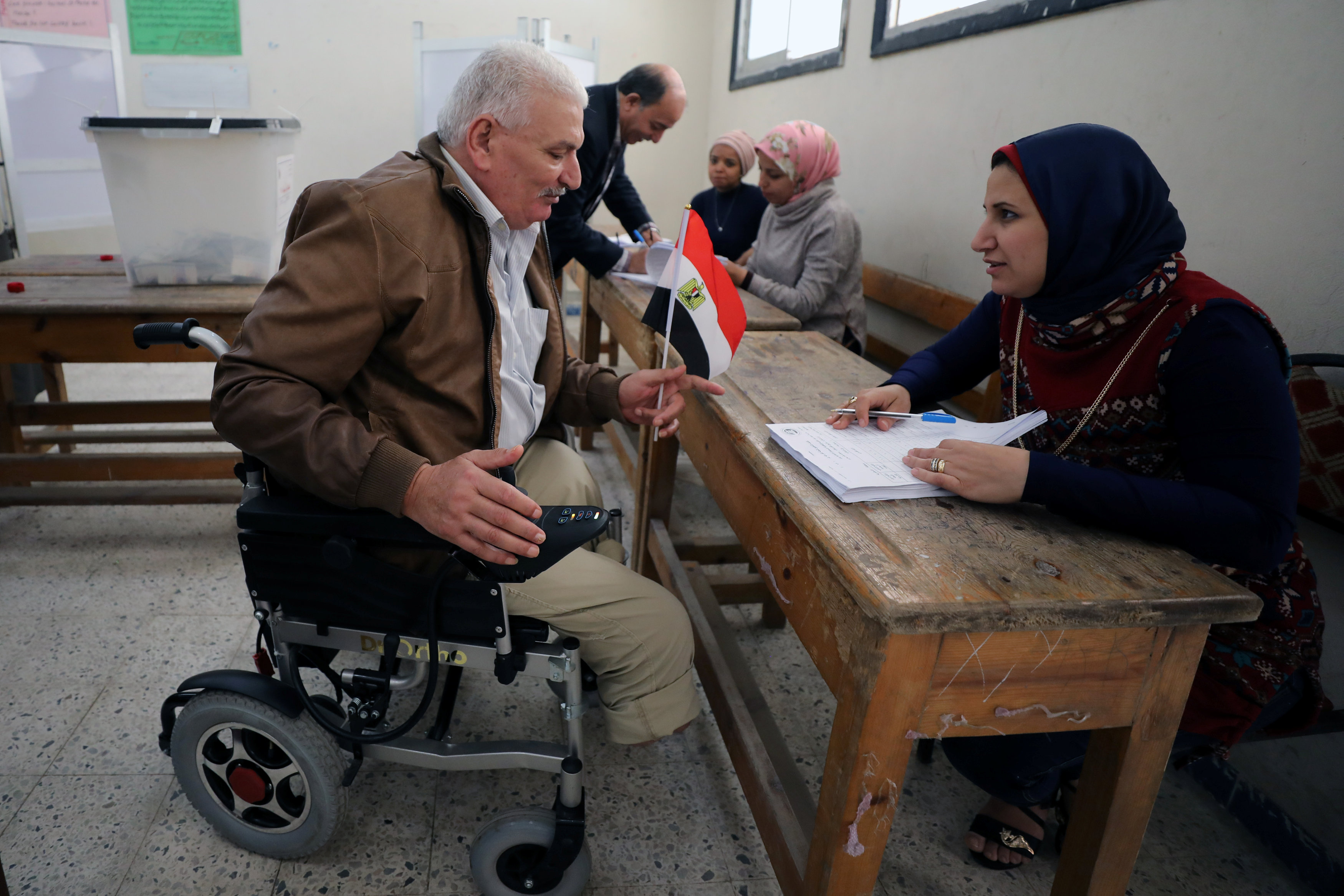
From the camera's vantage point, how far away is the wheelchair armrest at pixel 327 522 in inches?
40.3

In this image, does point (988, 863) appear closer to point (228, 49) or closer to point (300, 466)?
point (300, 466)

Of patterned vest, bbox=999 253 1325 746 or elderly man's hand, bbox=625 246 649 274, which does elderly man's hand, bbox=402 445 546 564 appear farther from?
elderly man's hand, bbox=625 246 649 274

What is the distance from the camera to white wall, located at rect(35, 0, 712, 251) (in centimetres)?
488

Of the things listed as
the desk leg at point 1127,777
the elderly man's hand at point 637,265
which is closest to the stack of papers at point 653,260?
the elderly man's hand at point 637,265

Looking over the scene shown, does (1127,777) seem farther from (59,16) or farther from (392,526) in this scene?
(59,16)

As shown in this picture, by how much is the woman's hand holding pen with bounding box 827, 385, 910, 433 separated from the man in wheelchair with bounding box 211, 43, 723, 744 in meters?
0.22

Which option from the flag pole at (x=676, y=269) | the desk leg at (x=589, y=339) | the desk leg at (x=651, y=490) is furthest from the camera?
the desk leg at (x=589, y=339)

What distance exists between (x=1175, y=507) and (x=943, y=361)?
0.55 meters

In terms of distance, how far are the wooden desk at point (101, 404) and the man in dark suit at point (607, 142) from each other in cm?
92

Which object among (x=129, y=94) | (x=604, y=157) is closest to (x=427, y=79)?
(x=129, y=94)

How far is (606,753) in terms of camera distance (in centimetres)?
165

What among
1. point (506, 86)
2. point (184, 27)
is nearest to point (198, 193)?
point (506, 86)

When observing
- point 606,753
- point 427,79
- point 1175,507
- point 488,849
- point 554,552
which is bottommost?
point 606,753

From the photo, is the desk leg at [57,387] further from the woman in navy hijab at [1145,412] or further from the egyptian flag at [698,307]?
the woman in navy hijab at [1145,412]
